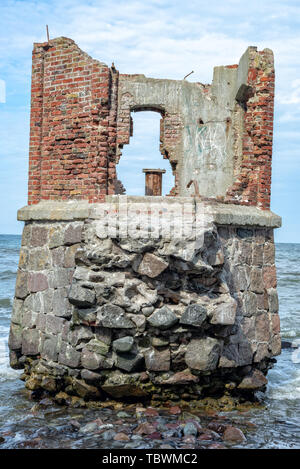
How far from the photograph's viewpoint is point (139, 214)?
5.87 metres

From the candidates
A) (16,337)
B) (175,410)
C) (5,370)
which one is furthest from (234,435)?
(5,370)

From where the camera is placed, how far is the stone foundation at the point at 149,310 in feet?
18.7

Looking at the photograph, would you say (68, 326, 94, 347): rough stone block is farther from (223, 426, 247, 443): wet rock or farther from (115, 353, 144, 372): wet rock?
(223, 426, 247, 443): wet rock

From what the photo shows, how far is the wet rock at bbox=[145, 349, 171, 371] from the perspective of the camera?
18.9ft

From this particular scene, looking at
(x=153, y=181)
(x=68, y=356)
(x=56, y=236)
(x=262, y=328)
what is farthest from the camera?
(x=153, y=181)

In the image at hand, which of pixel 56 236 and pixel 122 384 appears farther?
pixel 56 236

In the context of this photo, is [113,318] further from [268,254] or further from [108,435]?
[268,254]

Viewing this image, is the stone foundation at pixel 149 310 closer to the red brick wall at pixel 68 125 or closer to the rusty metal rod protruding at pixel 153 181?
the red brick wall at pixel 68 125

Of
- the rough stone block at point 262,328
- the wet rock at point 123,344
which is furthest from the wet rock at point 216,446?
the rough stone block at point 262,328

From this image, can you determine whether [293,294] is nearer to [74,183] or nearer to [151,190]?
[151,190]

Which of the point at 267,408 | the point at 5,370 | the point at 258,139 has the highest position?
the point at 258,139

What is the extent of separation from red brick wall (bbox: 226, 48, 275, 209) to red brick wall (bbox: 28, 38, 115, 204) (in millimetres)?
1883

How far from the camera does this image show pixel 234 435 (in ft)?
16.8

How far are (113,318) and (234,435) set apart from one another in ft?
5.66
